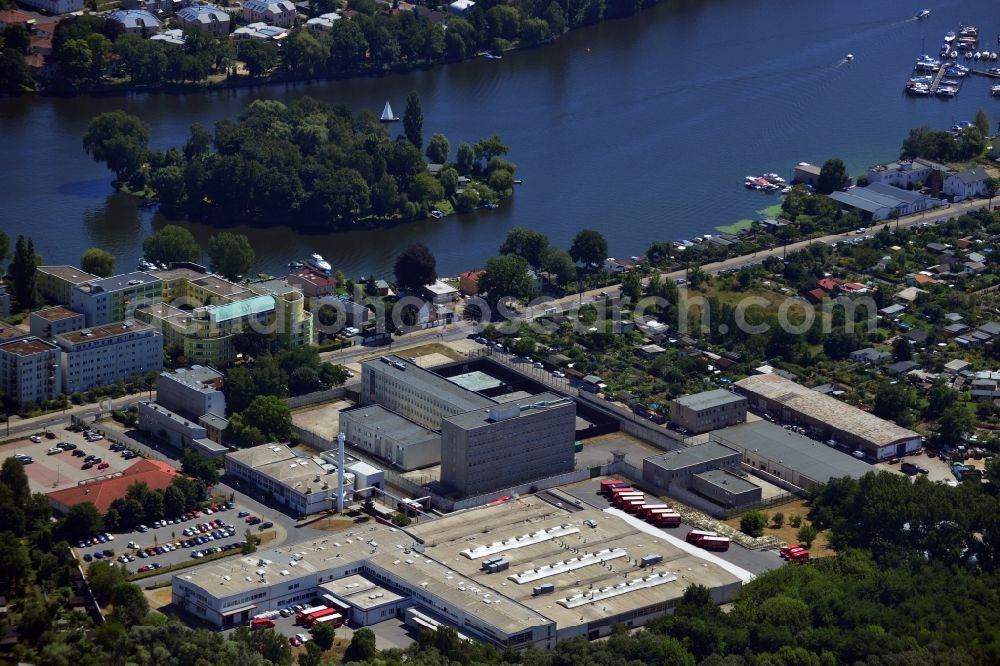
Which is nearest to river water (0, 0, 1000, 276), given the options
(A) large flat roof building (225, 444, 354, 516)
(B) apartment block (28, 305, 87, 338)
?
(B) apartment block (28, 305, 87, 338)

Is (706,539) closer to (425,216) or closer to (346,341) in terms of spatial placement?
(346,341)

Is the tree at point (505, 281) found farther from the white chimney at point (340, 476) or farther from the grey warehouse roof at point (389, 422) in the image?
the white chimney at point (340, 476)

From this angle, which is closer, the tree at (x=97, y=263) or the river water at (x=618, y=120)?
the tree at (x=97, y=263)

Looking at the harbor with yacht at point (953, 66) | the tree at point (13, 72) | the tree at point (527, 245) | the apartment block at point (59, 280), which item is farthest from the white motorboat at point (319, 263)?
the harbor with yacht at point (953, 66)

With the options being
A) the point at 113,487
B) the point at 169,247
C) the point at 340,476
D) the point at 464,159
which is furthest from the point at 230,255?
the point at 340,476

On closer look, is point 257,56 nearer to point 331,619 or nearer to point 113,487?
point 113,487

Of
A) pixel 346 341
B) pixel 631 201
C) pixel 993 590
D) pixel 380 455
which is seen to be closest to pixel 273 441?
pixel 380 455

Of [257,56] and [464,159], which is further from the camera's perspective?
[257,56]
